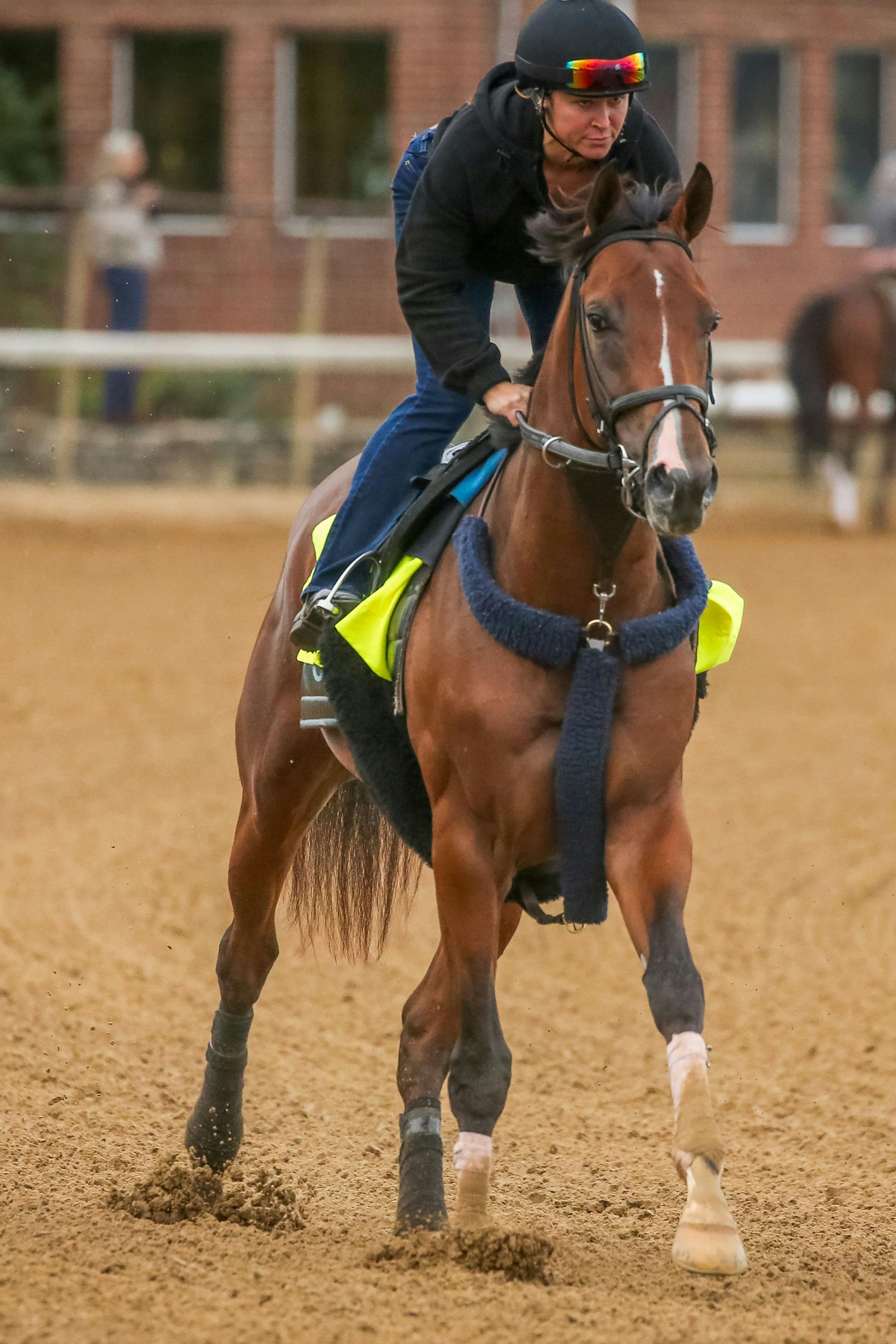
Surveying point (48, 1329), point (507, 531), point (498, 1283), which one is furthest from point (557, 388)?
point (48, 1329)

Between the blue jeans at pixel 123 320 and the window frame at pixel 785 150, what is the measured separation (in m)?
7.94

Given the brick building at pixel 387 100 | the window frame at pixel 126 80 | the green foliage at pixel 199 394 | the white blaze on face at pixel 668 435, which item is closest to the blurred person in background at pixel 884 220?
the brick building at pixel 387 100

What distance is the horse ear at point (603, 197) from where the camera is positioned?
3406 mm

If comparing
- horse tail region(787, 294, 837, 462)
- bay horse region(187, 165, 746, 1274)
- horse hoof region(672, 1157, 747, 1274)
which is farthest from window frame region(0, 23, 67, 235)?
horse hoof region(672, 1157, 747, 1274)

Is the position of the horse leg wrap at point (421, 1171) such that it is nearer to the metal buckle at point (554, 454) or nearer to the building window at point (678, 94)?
the metal buckle at point (554, 454)

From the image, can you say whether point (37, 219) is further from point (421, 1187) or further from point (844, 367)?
point (421, 1187)

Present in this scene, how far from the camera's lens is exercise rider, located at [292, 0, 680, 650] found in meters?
3.60

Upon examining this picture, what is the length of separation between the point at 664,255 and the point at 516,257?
69 cm

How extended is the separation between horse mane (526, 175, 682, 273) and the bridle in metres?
0.02

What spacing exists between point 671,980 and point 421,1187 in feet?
2.83

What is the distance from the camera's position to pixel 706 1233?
11.0 feet

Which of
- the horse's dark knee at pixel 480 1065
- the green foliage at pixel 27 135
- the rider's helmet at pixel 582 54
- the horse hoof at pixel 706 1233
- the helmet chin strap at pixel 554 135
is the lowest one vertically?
the horse hoof at pixel 706 1233

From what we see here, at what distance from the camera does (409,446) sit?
4367mm

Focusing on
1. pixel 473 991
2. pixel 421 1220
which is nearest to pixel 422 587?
pixel 473 991
